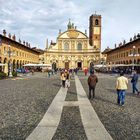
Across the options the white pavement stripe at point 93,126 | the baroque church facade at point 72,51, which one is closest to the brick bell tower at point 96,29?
the baroque church facade at point 72,51

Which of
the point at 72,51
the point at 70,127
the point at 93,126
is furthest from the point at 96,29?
the point at 70,127

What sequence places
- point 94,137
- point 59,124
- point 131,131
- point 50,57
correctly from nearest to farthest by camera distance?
point 94,137 → point 131,131 → point 59,124 → point 50,57

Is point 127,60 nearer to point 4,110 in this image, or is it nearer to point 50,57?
point 50,57

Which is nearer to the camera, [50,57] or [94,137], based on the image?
[94,137]

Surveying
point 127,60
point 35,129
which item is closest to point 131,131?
point 35,129

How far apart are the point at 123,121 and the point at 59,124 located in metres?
2.09

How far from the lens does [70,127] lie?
6.93m

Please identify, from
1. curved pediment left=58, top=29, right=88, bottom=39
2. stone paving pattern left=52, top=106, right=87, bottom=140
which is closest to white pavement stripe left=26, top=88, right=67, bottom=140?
stone paving pattern left=52, top=106, right=87, bottom=140

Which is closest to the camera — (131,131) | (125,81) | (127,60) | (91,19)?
(131,131)

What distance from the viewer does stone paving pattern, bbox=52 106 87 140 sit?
5965 mm

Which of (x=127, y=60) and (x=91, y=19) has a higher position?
(x=91, y=19)

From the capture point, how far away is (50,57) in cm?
9288

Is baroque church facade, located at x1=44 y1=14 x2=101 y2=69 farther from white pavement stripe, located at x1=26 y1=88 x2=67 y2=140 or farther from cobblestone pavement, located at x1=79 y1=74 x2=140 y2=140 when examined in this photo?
white pavement stripe, located at x1=26 y1=88 x2=67 y2=140

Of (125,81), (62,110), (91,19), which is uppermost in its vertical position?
(91,19)
